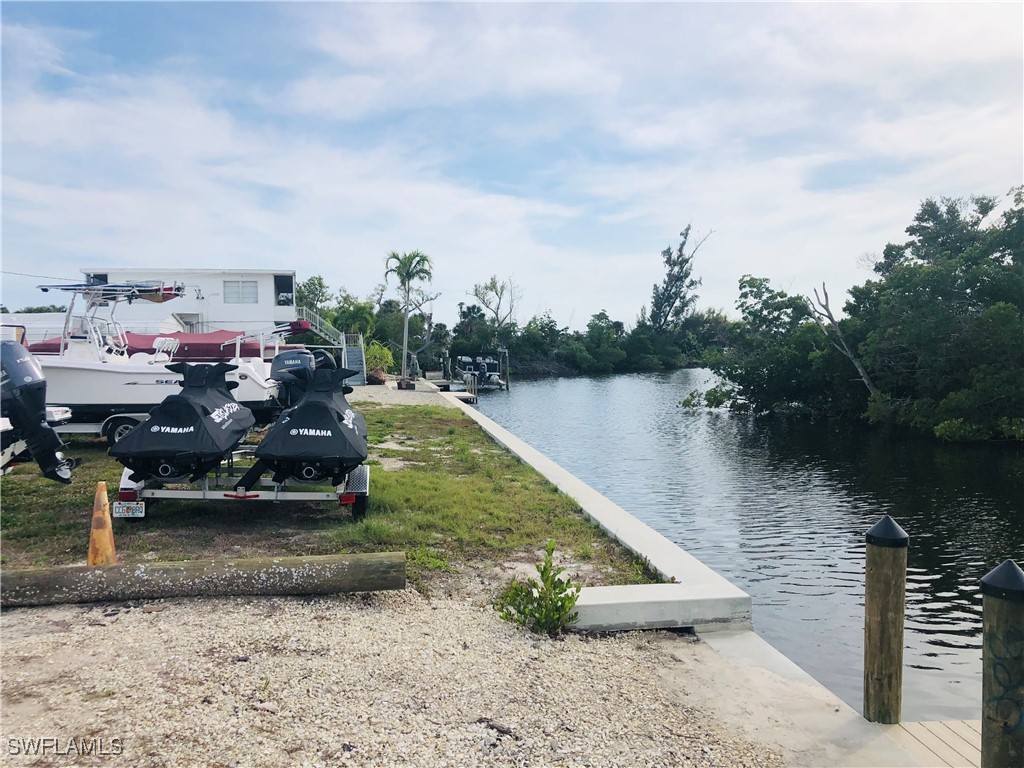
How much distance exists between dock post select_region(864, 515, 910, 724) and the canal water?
1524 mm

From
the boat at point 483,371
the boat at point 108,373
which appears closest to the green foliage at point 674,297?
the boat at point 483,371

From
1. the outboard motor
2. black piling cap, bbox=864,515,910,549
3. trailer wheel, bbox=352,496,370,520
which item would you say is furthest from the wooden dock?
the outboard motor

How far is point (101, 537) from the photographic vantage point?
564 centimetres

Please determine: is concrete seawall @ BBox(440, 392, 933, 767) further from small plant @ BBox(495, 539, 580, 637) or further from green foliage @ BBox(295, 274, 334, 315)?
green foliage @ BBox(295, 274, 334, 315)

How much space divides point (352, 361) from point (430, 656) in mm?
27799

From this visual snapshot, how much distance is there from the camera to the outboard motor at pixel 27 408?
647cm

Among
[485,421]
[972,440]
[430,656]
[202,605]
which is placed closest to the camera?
[430,656]

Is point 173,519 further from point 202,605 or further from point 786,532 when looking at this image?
point 786,532

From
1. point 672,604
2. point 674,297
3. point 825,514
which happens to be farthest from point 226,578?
point 674,297

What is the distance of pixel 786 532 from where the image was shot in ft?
36.9

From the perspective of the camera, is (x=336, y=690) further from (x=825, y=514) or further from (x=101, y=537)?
(x=825, y=514)

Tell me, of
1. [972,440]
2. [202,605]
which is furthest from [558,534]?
[972,440]

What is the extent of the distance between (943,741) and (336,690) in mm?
3194

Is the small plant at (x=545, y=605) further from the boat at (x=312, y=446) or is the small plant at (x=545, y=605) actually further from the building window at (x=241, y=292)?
the building window at (x=241, y=292)
